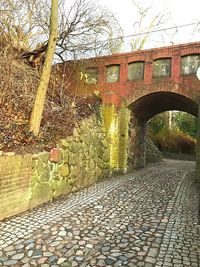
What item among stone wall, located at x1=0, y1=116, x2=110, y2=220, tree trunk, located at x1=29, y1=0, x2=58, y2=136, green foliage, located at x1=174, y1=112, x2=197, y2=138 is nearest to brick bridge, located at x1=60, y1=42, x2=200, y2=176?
stone wall, located at x1=0, y1=116, x2=110, y2=220

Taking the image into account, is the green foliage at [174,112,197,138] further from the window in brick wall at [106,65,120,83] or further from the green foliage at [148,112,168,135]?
the window in brick wall at [106,65,120,83]

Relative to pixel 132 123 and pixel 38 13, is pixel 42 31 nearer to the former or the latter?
pixel 38 13

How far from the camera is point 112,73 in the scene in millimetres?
12172

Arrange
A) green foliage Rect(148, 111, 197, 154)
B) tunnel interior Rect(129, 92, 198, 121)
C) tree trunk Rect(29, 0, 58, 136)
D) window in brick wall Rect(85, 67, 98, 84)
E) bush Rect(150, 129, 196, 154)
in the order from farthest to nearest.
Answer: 1. green foliage Rect(148, 111, 197, 154)
2. bush Rect(150, 129, 196, 154)
3. window in brick wall Rect(85, 67, 98, 84)
4. tunnel interior Rect(129, 92, 198, 121)
5. tree trunk Rect(29, 0, 58, 136)

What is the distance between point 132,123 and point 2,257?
9.63 metres

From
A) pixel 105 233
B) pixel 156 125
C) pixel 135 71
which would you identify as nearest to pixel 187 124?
pixel 156 125

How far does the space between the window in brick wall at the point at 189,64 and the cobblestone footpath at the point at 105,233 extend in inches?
223

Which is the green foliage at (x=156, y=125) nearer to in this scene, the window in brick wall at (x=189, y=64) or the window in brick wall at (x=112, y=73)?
the window in brick wall at (x=112, y=73)

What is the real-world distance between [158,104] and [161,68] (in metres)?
2.72

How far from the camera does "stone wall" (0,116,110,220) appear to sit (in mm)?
5008

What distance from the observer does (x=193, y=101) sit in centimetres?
1066

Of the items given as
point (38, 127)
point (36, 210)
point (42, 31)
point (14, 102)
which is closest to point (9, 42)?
point (42, 31)

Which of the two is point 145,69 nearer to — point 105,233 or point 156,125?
point 105,233

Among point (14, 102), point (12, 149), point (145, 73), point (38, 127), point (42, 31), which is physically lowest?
point (12, 149)
